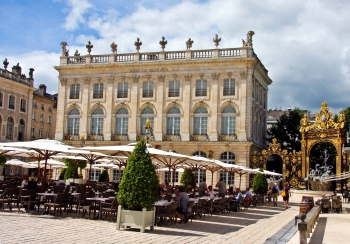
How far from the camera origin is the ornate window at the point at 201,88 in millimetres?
41531

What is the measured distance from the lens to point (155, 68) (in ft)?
140

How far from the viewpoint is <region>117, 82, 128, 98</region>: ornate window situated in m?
43.7

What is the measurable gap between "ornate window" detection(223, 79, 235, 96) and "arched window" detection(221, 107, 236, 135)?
1292mm

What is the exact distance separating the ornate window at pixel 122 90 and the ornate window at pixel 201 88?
672 cm

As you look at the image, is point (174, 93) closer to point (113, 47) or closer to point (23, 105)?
point (113, 47)

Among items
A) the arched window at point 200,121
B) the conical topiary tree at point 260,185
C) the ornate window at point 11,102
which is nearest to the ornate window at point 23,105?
the ornate window at point 11,102

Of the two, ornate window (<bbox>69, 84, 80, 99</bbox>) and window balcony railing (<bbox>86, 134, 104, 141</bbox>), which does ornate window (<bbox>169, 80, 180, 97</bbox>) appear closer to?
window balcony railing (<bbox>86, 134, 104, 141</bbox>)

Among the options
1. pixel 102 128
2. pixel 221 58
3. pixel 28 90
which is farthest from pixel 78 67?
pixel 221 58

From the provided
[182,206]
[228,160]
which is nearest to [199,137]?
[228,160]

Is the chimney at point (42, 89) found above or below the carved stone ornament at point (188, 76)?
above

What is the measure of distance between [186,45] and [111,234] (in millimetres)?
31693

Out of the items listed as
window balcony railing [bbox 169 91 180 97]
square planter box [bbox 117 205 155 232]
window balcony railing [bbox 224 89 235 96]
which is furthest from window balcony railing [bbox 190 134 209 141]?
square planter box [bbox 117 205 155 232]

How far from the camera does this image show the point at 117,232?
1258cm

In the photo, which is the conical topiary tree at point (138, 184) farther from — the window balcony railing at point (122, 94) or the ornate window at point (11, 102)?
the ornate window at point (11, 102)
